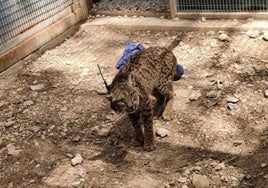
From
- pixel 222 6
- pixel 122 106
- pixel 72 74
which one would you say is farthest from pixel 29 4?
pixel 122 106

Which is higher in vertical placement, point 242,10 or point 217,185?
point 242,10

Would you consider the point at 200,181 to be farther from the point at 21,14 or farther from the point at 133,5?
the point at 133,5

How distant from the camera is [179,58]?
5.87m

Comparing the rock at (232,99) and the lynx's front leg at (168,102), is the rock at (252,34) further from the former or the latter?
the lynx's front leg at (168,102)

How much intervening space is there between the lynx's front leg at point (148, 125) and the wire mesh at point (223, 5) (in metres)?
2.82

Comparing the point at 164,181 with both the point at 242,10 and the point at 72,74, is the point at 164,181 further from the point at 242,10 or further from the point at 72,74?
the point at 242,10

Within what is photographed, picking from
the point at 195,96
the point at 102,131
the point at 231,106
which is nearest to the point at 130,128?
the point at 102,131

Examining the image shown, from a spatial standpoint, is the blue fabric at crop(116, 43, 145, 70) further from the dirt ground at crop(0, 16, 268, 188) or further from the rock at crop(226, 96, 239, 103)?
the rock at crop(226, 96, 239, 103)

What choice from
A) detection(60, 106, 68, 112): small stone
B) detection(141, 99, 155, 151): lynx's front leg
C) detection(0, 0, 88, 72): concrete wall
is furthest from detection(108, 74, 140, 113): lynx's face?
detection(0, 0, 88, 72): concrete wall

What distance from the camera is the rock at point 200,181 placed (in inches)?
147

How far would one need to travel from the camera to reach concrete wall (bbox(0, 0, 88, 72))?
6.15m

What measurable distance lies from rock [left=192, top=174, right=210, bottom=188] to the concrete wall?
334 cm

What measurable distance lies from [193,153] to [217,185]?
47cm

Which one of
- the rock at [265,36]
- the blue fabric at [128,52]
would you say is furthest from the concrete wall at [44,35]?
the rock at [265,36]
